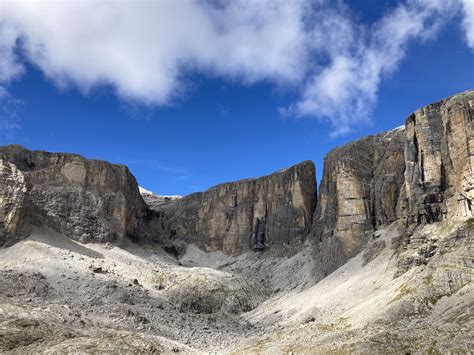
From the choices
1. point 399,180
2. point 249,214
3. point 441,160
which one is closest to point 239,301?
point 399,180

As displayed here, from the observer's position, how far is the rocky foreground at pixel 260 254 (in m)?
48.5

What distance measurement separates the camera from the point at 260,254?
4811 inches

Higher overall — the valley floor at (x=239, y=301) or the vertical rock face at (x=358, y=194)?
the vertical rock face at (x=358, y=194)

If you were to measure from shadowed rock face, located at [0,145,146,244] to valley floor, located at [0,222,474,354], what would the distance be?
549 cm

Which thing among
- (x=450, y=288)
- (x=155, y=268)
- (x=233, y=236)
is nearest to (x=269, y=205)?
(x=233, y=236)

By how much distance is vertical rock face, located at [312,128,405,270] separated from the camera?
8719 cm

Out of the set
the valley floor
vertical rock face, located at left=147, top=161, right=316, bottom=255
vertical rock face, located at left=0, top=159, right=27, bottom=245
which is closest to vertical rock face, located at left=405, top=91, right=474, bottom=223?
the valley floor

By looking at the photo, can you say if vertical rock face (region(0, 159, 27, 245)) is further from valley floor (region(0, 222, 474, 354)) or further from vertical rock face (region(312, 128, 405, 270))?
vertical rock face (region(312, 128, 405, 270))

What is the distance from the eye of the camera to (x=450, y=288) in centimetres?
4669

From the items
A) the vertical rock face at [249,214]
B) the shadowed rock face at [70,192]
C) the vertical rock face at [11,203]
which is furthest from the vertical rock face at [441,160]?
the vertical rock face at [11,203]

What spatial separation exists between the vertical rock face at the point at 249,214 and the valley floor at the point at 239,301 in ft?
31.3

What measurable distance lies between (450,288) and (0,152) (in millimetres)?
107636

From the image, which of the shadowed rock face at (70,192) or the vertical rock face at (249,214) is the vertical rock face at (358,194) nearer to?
the vertical rock face at (249,214)

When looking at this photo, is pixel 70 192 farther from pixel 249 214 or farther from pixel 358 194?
pixel 358 194
